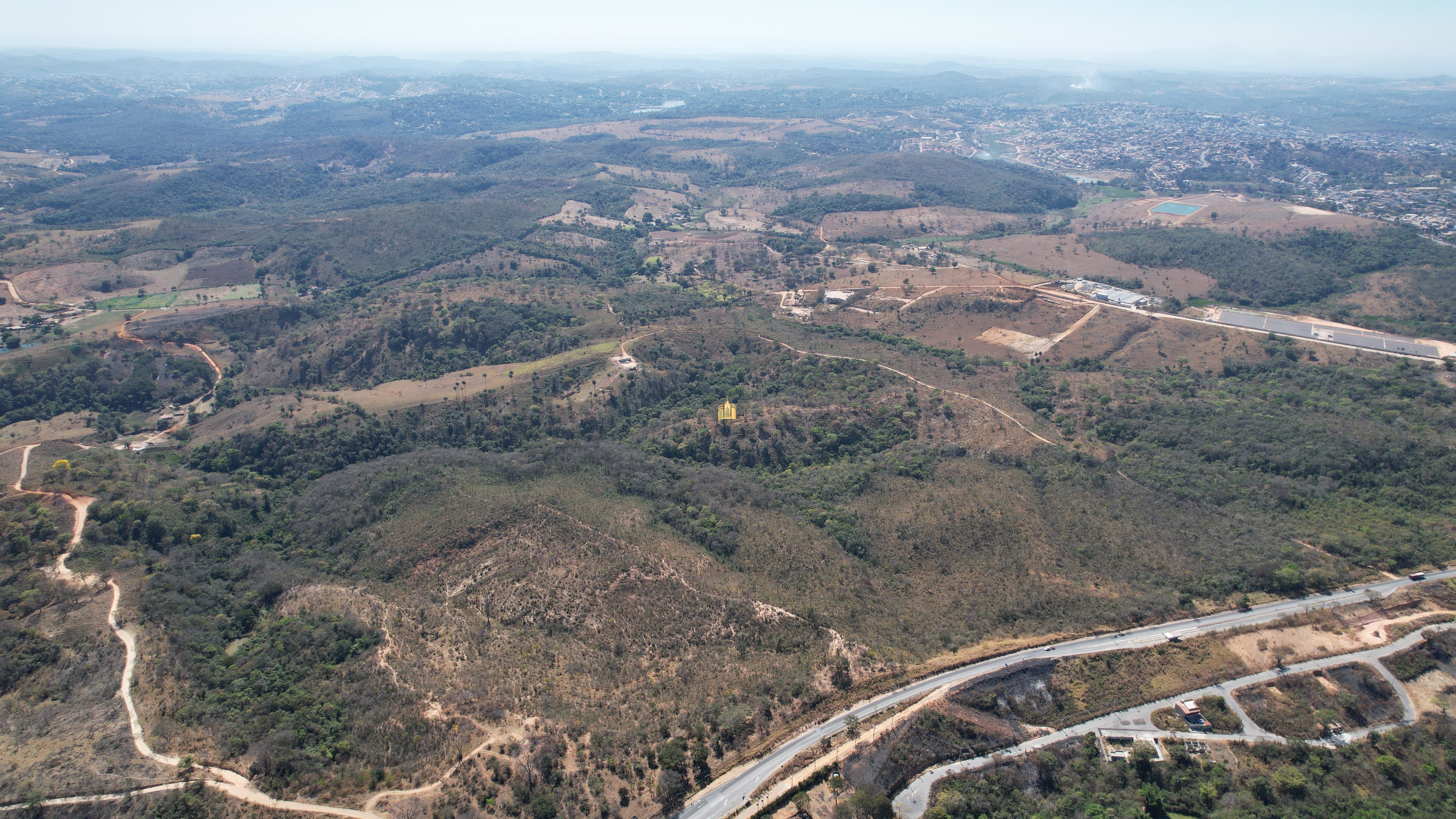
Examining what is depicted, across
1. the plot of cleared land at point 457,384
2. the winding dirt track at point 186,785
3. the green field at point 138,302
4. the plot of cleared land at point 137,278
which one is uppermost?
the plot of cleared land at point 137,278

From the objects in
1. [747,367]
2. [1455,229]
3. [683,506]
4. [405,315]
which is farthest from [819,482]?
[1455,229]

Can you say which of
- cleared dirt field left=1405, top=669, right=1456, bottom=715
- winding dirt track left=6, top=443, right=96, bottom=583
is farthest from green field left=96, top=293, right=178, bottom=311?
cleared dirt field left=1405, top=669, right=1456, bottom=715

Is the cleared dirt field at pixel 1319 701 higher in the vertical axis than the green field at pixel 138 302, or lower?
lower

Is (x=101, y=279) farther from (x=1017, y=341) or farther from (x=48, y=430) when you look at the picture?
(x=1017, y=341)

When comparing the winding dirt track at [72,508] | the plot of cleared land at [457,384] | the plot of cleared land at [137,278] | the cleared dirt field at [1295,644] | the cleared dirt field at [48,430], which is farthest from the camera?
the plot of cleared land at [137,278]

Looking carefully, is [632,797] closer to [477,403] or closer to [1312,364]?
[477,403]

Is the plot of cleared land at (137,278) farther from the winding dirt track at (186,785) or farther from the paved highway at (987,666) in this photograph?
the paved highway at (987,666)

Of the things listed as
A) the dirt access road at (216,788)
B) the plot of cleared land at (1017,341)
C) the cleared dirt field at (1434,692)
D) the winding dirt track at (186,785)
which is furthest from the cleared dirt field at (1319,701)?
the plot of cleared land at (1017,341)

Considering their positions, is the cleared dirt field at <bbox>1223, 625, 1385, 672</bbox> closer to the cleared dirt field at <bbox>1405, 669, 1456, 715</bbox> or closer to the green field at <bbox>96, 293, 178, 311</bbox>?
the cleared dirt field at <bbox>1405, 669, 1456, 715</bbox>
